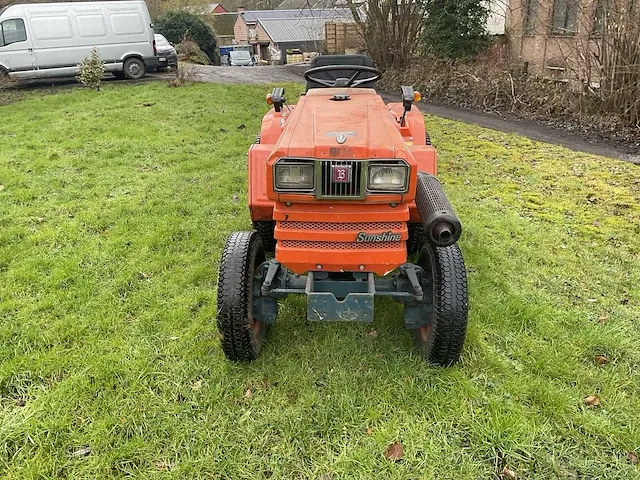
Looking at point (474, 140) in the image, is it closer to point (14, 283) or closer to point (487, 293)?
point (487, 293)

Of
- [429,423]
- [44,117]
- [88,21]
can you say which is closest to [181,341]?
[429,423]

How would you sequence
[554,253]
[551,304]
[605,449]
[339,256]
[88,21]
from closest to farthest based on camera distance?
[605,449] → [339,256] → [551,304] → [554,253] → [88,21]

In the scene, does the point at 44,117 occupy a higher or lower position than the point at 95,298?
higher

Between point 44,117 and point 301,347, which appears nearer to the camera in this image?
point 301,347

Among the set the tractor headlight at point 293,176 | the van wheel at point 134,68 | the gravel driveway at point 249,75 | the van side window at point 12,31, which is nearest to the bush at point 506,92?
the gravel driveway at point 249,75

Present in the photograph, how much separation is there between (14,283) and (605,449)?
407 cm

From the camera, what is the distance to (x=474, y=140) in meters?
8.41

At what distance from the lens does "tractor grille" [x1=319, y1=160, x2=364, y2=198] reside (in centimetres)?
251

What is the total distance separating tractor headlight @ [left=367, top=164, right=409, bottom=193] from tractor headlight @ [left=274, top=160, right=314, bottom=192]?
0.30m

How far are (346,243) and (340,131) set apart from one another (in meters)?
0.62

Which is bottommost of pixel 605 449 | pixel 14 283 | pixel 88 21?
pixel 605 449

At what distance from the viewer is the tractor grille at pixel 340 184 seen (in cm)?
251

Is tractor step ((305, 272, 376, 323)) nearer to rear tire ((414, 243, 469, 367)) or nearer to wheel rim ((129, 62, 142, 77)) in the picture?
rear tire ((414, 243, 469, 367))

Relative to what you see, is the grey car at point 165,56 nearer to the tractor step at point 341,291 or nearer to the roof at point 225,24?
the tractor step at point 341,291
